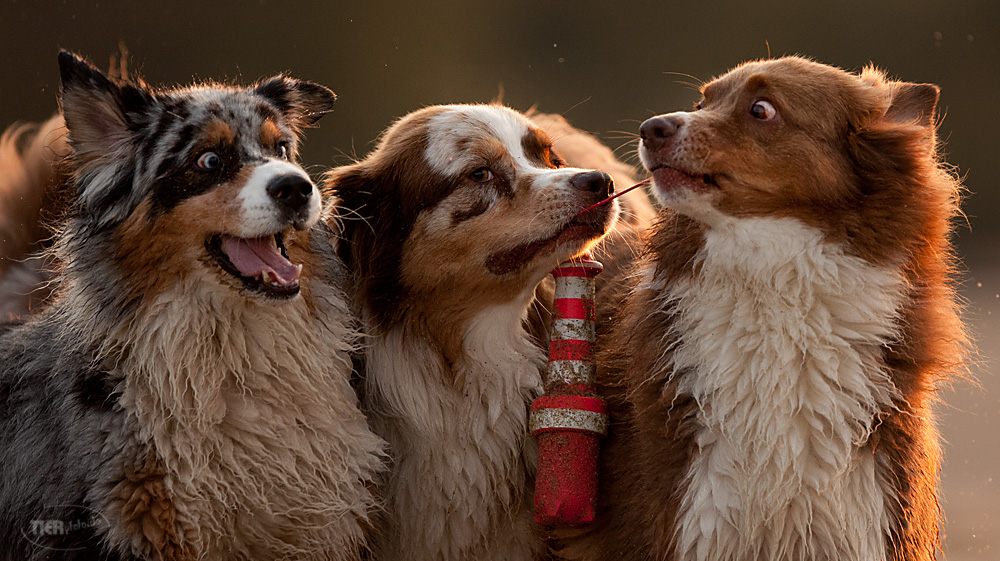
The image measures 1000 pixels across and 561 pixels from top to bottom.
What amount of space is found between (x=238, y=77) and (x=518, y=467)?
6.16 feet

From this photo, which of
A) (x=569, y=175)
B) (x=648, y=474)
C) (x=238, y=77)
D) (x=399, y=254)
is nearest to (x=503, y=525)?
(x=648, y=474)

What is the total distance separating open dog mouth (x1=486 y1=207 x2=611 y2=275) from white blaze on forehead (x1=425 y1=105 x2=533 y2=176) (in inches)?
14.2

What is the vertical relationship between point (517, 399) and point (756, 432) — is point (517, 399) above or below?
below

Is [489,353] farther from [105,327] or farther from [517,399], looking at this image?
[105,327]

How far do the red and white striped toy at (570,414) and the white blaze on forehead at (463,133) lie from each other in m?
0.54

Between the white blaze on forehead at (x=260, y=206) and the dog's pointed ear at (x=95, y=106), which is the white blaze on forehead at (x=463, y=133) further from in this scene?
the dog's pointed ear at (x=95, y=106)

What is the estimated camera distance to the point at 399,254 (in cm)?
357

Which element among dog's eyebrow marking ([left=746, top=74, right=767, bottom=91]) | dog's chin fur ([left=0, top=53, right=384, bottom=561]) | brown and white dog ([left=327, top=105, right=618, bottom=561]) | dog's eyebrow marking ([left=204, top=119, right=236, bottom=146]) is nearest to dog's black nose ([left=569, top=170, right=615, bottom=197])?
brown and white dog ([left=327, top=105, right=618, bottom=561])

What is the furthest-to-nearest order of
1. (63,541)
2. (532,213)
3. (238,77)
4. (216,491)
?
(238,77)
(532,213)
(216,491)
(63,541)

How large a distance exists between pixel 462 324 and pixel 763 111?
1.32 meters

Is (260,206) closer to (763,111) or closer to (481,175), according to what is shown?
(481,175)

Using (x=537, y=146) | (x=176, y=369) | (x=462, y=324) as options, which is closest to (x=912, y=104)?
(x=537, y=146)

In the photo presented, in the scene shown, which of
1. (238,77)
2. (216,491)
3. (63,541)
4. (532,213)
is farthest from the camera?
(238,77)

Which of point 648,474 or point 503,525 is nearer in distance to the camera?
point 648,474
